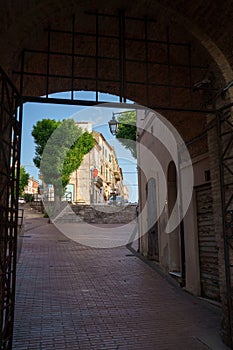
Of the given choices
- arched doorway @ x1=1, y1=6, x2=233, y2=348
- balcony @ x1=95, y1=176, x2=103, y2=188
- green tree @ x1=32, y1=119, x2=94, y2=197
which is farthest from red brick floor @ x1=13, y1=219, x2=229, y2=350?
balcony @ x1=95, y1=176, x2=103, y2=188

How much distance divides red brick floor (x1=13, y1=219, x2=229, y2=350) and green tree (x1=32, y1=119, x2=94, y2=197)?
18.4 meters

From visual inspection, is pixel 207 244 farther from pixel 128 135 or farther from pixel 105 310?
pixel 128 135

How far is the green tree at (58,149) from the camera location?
97.1 ft

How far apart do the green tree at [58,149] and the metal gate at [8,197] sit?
24.8m

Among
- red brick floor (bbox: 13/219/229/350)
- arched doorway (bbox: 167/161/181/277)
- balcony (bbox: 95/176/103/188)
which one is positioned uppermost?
balcony (bbox: 95/176/103/188)

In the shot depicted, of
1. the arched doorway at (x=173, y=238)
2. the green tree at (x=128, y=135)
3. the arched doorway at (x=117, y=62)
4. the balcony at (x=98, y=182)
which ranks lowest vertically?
the arched doorway at (x=173, y=238)

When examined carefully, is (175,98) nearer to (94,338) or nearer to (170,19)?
(170,19)

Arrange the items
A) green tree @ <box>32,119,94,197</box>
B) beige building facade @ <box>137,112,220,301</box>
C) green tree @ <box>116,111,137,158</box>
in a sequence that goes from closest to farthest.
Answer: beige building facade @ <box>137,112,220,301</box> → green tree @ <box>116,111,137,158</box> → green tree @ <box>32,119,94,197</box>

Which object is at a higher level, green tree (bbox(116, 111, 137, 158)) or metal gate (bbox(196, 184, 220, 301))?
green tree (bbox(116, 111, 137, 158))

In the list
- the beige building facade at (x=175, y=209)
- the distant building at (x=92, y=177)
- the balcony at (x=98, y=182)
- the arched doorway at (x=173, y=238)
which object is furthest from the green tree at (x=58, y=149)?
the arched doorway at (x=173, y=238)

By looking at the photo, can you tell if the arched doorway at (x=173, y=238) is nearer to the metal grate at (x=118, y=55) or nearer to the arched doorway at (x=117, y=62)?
the arched doorway at (x=117, y=62)

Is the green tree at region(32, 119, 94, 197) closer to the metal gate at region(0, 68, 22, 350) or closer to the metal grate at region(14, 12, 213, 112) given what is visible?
the metal grate at region(14, 12, 213, 112)

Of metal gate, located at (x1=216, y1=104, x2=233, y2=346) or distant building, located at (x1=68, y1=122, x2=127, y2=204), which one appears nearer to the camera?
metal gate, located at (x1=216, y1=104, x2=233, y2=346)

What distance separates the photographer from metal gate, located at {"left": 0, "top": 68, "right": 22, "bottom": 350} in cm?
426
